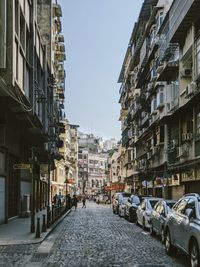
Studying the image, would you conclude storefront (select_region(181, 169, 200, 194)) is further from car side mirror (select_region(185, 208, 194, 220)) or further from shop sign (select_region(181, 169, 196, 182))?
car side mirror (select_region(185, 208, 194, 220))

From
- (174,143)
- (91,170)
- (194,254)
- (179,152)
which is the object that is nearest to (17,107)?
(179,152)

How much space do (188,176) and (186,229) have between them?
64.6ft

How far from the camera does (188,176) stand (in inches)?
1257

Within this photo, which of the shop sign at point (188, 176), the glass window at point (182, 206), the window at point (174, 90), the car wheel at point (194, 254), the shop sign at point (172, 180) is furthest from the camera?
the shop sign at point (172, 180)

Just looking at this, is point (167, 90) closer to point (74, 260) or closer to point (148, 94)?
point (148, 94)

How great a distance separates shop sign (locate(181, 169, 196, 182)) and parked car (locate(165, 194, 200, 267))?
1545 cm

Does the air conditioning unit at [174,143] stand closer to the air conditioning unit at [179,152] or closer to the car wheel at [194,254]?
the air conditioning unit at [179,152]

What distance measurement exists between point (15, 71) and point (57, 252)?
9.47m

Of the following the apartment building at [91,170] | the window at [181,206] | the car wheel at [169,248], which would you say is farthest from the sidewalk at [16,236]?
the apartment building at [91,170]

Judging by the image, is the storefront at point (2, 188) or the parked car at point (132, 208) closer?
the storefront at point (2, 188)

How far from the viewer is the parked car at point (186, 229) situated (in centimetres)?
1162

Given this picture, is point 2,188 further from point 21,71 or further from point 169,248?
point 169,248

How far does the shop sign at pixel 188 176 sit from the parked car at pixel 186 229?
50.7 feet

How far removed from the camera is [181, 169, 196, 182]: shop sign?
3067cm
